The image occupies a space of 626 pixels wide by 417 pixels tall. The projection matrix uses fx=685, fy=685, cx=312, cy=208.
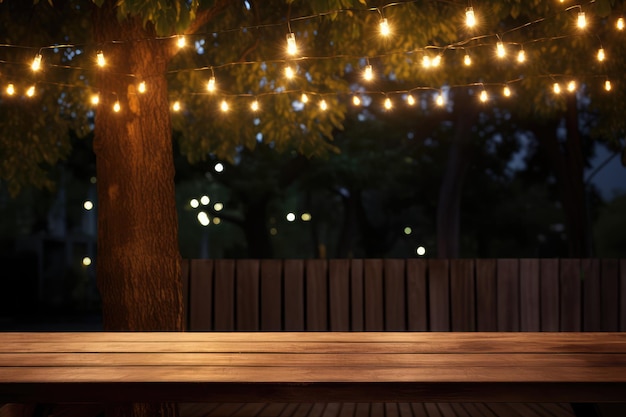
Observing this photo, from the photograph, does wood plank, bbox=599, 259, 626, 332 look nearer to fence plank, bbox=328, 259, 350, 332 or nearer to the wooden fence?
the wooden fence

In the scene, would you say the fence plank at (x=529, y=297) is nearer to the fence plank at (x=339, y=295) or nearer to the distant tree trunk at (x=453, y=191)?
the fence plank at (x=339, y=295)

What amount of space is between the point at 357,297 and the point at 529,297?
2092 millimetres

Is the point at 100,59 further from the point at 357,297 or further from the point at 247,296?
the point at 357,297

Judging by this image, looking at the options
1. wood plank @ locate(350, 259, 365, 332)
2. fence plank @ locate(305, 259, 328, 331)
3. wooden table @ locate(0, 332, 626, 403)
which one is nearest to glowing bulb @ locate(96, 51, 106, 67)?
wooden table @ locate(0, 332, 626, 403)

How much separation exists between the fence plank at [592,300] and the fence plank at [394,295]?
7.32 ft

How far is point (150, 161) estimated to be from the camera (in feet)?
18.8

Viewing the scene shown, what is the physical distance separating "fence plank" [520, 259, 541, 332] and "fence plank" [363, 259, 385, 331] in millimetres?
1709

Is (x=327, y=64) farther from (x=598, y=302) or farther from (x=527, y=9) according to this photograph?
(x=598, y=302)

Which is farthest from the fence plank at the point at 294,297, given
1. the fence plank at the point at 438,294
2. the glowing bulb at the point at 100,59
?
the glowing bulb at the point at 100,59

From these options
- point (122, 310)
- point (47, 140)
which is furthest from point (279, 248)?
point (122, 310)

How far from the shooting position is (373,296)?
8.19 m

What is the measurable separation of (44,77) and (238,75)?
104 inches

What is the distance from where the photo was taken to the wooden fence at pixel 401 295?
8.20m

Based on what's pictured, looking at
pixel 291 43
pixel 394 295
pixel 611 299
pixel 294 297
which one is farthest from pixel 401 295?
pixel 291 43
